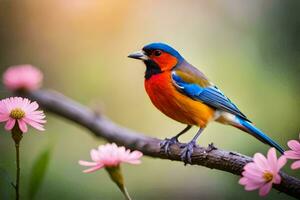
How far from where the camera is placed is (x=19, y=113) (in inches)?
29.9

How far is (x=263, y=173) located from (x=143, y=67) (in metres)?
2.63

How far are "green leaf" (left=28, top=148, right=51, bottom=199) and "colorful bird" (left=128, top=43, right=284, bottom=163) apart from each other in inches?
41.1

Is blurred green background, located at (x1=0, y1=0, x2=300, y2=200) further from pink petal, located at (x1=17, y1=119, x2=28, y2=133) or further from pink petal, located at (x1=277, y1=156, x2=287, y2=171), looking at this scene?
pink petal, located at (x1=277, y1=156, x2=287, y2=171)

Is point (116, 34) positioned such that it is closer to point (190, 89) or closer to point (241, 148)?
point (241, 148)

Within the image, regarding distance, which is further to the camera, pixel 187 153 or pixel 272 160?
pixel 187 153

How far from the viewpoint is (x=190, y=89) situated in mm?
2070

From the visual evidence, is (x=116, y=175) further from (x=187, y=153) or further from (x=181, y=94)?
(x=181, y=94)

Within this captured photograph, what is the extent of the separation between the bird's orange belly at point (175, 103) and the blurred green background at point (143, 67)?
1.83 ft

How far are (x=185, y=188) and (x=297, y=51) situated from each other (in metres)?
1.12

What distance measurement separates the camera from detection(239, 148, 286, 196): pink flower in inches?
26.0

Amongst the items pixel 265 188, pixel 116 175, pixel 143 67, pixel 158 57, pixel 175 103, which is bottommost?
pixel 265 188

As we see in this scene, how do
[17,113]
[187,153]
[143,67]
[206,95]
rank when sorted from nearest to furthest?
[17,113], [187,153], [206,95], [143,67]

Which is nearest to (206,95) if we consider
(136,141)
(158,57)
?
(158,57)

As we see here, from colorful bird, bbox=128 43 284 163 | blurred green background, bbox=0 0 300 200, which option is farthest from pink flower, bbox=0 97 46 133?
blurred green background, bbox=0 0 300 200
